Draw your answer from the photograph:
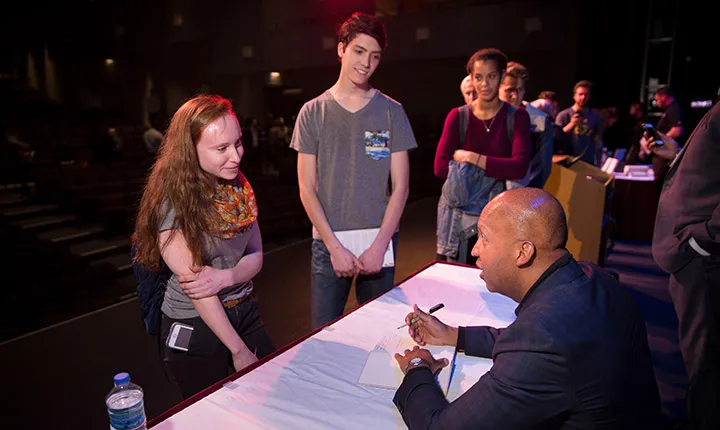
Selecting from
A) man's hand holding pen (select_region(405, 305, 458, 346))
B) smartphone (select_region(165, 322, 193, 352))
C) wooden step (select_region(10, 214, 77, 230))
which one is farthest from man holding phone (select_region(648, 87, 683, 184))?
wooden step (select_region(10, 214, 77, 230))

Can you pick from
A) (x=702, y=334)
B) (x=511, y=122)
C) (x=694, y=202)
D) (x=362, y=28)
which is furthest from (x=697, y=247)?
(x=362, y=28)

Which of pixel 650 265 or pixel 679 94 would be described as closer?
pixel 650 265

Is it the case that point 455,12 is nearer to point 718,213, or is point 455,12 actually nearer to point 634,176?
point 634,176

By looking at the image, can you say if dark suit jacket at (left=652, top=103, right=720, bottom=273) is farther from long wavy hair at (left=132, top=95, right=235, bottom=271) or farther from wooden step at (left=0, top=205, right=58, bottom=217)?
wooden step at (left=0, top=205, right=58, bottom=217)

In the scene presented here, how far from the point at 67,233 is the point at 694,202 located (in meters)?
5.02

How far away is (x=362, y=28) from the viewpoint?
5.75 feet

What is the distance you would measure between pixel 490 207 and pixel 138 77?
5.21 m

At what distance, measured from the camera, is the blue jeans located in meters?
1.87

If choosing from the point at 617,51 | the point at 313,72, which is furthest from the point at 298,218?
the point at 617,51

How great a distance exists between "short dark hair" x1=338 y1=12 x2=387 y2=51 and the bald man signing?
109 centimetres

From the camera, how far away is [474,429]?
0.81 m

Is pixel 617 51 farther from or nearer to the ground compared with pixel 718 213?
farther from the ground

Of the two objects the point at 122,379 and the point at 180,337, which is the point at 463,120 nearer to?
the point at 180,337

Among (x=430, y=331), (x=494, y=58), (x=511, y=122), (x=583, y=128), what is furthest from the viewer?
(x=583, y=128)
